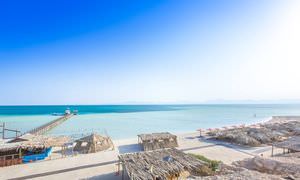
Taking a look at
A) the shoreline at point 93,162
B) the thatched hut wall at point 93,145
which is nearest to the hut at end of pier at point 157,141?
the shoreline at point 93,162

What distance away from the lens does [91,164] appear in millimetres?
13688

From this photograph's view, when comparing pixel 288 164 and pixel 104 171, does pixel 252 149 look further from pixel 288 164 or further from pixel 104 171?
pixel 104 171

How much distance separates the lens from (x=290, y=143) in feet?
45.2

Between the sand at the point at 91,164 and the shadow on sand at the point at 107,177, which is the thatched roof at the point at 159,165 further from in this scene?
the sand at the point at 91,164

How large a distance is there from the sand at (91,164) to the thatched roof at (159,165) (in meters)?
2.27

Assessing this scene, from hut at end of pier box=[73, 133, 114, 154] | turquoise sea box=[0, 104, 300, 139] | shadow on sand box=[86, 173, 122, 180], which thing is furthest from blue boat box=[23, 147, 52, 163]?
turquoise sea box=[0, 104, 300, 139]

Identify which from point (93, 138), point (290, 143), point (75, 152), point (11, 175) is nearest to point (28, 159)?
point (11, 175)

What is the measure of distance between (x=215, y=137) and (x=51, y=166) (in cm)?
1954

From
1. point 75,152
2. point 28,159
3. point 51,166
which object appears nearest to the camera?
point 51,166

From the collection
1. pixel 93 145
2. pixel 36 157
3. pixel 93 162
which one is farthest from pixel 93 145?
pixel 36 157

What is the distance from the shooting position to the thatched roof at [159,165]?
8797mm

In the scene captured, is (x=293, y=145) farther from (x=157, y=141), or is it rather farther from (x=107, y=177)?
(x=107, y=177)

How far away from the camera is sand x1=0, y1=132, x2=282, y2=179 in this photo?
1169cm

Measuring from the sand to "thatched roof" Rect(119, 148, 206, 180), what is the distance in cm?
227
